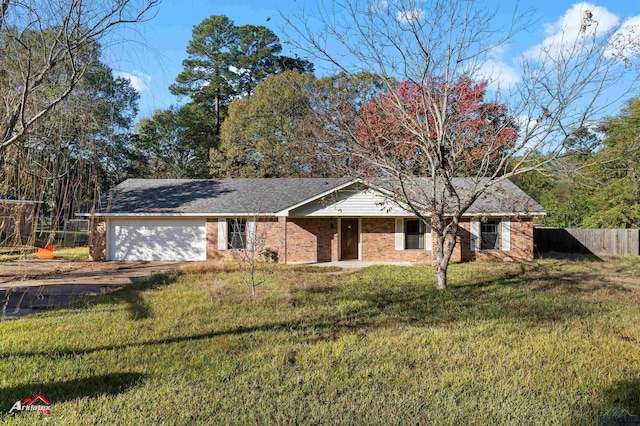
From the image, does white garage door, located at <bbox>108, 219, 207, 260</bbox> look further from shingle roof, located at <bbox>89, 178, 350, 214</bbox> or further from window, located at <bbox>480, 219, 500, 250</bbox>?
window, located at <bbox>480, 219, 500, 250</bbox>

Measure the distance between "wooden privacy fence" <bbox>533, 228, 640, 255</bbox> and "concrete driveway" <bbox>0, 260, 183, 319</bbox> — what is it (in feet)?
63.7

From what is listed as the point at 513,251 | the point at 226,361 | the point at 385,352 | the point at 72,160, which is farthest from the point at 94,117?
the point at 513,251

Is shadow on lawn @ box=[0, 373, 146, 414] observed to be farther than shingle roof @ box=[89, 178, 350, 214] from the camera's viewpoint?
No

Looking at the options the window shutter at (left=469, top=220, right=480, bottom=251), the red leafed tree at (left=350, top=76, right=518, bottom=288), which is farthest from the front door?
the red leafed tree at (left=350, top=76, right=518, bottom=288)

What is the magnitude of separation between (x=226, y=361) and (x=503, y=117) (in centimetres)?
939

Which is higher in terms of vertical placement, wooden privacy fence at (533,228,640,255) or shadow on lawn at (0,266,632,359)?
wooden privacy fence at (533,228,640,255)

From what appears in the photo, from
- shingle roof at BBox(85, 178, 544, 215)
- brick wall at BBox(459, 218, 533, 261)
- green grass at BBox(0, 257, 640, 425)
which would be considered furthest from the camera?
brick wall at BBox(459, 218, 533, 261)

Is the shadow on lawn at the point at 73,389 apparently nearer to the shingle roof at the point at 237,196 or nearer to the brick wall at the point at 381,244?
the shingle roof at the point at 237,196

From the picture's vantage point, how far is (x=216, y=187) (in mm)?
20828

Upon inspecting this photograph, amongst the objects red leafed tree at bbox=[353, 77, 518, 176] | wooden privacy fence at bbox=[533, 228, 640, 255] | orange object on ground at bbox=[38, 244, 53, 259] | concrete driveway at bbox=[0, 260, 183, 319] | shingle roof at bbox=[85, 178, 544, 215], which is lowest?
concrete driveway at bbox=[0, 260, 183, 319]

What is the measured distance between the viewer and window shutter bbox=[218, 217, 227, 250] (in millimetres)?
18062

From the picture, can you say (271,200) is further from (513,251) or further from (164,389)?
(164,389)

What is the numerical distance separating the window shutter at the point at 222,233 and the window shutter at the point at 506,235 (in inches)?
467

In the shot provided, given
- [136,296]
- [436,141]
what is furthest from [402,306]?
[136,296]
